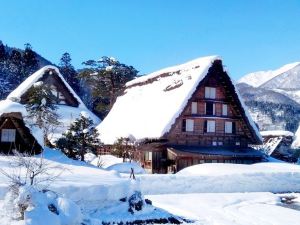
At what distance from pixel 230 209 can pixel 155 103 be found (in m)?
16.4

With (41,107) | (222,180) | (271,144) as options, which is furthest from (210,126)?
(271,144)

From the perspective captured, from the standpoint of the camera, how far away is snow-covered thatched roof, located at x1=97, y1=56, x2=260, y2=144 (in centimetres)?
2738

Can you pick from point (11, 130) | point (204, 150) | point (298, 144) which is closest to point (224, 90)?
point (204, 150)

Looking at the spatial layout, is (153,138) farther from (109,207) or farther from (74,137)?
(109,207)

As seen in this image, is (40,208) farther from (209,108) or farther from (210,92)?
(210,92)

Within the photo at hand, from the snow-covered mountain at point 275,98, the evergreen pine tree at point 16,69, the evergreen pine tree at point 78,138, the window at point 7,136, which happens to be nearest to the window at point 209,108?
the evergreen pine tree at point 78,138

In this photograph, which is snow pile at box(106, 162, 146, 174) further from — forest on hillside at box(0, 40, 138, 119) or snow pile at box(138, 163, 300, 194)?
forest on hillside at box(0, 40, 138, 119)

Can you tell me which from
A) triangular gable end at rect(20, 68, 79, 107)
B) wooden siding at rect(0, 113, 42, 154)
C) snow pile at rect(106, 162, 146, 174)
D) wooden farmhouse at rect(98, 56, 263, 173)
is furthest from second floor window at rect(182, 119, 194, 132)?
triangular gable end at rect(20, 68, 79, 107)

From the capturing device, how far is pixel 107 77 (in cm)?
4600

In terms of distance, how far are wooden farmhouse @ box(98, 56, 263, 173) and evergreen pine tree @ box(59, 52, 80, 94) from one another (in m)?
25.2

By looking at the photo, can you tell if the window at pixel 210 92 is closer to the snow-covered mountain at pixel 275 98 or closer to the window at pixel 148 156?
the window at pixel 148 156

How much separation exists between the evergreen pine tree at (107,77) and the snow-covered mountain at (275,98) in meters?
36.2

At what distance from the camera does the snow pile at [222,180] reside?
2014 centimetres

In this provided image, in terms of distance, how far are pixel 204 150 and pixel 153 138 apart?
388 centimetres
